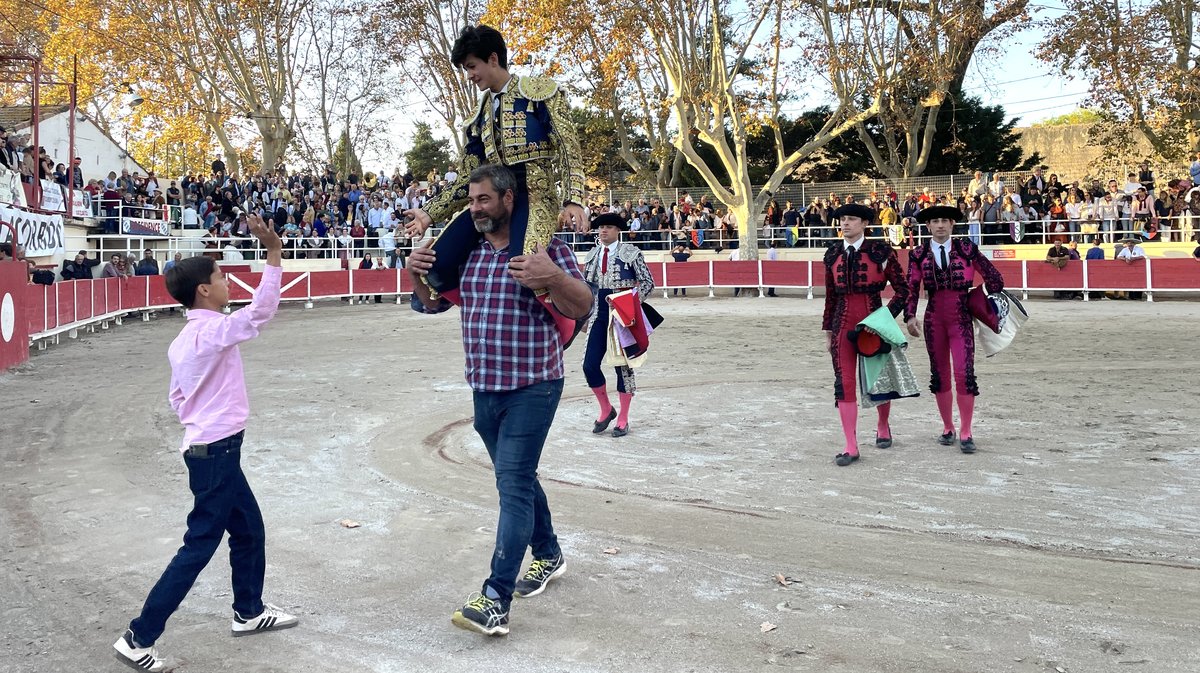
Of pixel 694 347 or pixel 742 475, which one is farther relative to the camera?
pixel 694 347

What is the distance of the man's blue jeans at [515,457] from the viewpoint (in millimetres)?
4176

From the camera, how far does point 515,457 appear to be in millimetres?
4250

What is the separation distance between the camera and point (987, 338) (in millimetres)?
8352

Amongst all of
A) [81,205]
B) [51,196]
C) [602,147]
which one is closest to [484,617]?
[51,196]

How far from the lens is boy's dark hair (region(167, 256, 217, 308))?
403 cm

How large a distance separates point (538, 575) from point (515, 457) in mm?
692

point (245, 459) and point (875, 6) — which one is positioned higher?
point (875, 6)

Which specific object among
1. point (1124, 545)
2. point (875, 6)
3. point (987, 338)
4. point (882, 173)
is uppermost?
point (875, 6)

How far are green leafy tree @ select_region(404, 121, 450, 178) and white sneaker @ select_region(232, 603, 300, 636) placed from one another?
66.6 m

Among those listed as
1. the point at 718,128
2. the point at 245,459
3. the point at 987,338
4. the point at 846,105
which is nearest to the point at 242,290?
the point at 718,128

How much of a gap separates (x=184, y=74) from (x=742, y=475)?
4039 cm

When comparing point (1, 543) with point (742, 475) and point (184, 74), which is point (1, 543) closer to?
point (742, 475)

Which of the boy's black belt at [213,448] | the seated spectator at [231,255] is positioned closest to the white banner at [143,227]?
the seated spectator at [231,255]

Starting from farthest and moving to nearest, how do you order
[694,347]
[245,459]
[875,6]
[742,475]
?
[875,6] < [694,347] < [245,459] < [742,475]
